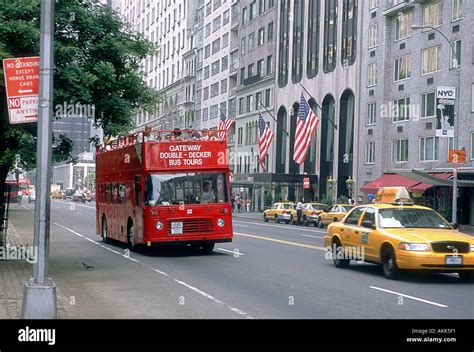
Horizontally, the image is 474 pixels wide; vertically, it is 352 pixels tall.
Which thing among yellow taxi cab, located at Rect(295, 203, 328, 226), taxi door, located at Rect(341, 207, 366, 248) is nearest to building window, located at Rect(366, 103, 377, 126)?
yellow taxi cab, located at Rect(295, 203, 328, 226)

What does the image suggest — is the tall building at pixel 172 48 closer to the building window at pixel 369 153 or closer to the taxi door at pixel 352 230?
the building window at pixel 369 153

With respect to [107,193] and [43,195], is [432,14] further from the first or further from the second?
[43,195]

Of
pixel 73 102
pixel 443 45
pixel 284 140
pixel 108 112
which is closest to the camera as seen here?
pixel 73 102

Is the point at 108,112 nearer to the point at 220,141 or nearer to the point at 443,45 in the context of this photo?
the point at 220,141

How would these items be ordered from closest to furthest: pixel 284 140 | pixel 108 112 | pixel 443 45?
pixel 108 112 < pixel 443 45 < pixel 284 140

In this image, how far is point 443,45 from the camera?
160ft

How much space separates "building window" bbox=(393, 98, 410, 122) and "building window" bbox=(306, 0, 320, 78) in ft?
47.1

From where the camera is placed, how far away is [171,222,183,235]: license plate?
21859 millimetres

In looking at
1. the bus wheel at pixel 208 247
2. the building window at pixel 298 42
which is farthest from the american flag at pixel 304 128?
the bus wheel at pixel 208 247

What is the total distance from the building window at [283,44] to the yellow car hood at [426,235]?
60.7 metres

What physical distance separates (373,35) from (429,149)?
11743 mm

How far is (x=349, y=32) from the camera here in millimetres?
62156

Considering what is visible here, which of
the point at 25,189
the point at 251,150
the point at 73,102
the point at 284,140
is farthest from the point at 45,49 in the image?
the point at 25,189

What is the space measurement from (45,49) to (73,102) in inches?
279
